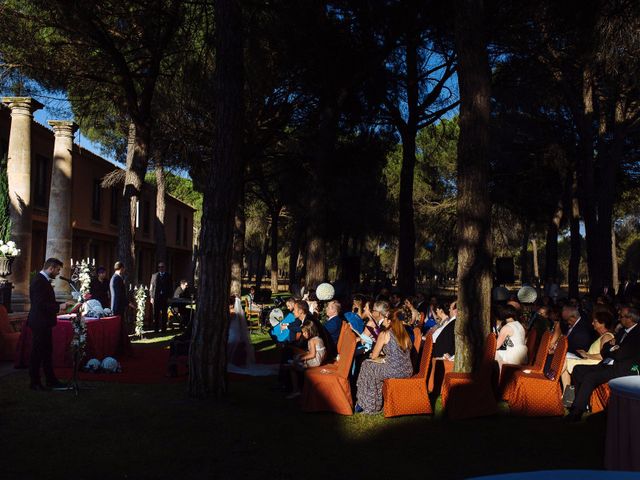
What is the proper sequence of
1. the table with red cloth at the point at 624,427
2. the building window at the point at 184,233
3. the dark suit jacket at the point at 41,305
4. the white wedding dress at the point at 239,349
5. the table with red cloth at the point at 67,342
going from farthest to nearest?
the building window at the point at 184,233
the white wedding dress at the point at 239,349
the table with red cloth at the point at 67,342
the dark suit jacket at the point at 41,305
the table with red cloth at the point at 624,427

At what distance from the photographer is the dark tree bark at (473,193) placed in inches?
348

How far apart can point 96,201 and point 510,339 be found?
→ 21.7m

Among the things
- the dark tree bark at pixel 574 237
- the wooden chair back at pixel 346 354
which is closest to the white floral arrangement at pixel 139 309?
the wooden chair back at pixel 346 354

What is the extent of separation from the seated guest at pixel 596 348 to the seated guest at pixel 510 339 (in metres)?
0.56

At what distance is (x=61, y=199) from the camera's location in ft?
55.6

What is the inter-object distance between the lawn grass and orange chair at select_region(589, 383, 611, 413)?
15 cm

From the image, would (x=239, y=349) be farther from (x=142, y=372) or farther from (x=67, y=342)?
(x=67, y=342)

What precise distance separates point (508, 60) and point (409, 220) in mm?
4373

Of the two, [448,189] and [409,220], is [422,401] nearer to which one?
[409,220]

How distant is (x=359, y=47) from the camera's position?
15.4 metres

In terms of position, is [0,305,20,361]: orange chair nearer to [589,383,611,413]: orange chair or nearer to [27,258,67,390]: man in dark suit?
[27,258,67,390]: man in dark suit

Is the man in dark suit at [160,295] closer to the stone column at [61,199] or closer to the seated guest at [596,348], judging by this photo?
the stone column at [61,199]

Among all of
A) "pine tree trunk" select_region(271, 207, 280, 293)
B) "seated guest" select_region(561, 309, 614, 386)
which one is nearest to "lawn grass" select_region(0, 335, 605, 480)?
"seated guest" select_region(561, 309, 614, 386)

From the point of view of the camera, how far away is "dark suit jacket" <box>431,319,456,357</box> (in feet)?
31.9
